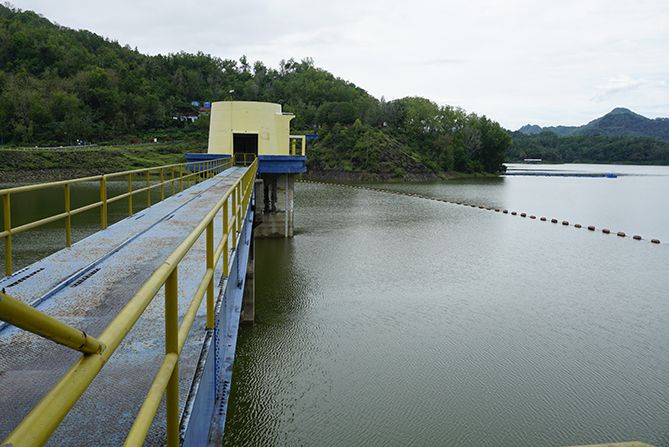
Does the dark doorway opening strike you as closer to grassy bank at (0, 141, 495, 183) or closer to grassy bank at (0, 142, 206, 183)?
grassy bank at (0, 142, 206, 183)

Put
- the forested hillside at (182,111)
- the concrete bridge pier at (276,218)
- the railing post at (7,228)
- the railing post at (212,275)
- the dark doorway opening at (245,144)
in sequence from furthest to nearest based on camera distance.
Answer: the forested hillside at (182,111), the dark doorway opening at (245,144), the concrete bridge pier at (276,218), the railing post at (7,228), the railing post at (212,275)

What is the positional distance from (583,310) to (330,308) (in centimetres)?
605

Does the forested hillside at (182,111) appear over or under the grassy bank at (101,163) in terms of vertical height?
over

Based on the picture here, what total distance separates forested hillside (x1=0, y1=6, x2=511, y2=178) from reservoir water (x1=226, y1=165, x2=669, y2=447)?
52057mm

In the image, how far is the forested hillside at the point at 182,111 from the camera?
251ft

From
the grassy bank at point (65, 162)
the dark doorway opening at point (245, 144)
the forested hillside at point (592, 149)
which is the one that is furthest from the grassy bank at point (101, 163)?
the forested hillside at point (592, 149)

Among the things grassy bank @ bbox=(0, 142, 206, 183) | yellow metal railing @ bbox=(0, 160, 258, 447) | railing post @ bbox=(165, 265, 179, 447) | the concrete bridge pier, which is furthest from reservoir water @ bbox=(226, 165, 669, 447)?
grassy bank @ bbox=(0, 142, 206, 183)

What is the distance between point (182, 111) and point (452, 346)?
103978 millimetres

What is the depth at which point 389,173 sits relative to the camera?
2766 inches

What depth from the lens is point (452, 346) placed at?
33.8 feet

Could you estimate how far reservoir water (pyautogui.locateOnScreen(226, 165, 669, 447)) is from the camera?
754 cm

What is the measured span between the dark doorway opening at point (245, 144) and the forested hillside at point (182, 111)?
1730 inches

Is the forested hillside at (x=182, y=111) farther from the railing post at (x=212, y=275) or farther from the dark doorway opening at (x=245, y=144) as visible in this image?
the railing post at (x=212, y=275)

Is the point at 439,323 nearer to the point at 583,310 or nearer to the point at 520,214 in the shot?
the point at 583,310
